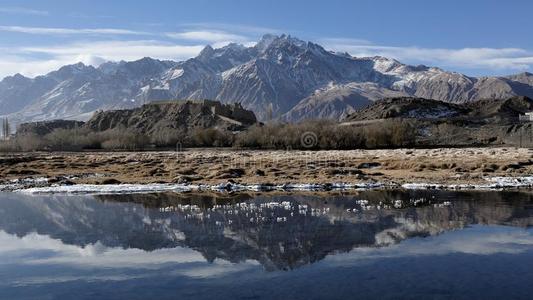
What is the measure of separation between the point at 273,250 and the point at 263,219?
22.6ft

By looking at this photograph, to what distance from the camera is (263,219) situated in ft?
88.5

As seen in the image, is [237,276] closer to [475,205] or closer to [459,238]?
[459,238]

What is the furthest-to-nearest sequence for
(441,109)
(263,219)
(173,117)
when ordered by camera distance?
(441,109) < (173,117) < (263,219)

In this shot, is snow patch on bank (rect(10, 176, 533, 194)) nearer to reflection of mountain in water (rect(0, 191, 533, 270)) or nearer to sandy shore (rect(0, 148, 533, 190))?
sandy shore (rect(0, 148, 533, 190))

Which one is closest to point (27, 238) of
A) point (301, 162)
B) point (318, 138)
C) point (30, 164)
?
point (301, 162)

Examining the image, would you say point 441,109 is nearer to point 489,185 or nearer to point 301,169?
point 301,169

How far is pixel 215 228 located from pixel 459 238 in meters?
10.1

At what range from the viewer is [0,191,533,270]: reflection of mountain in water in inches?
834

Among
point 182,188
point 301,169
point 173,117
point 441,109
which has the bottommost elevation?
point 182,188

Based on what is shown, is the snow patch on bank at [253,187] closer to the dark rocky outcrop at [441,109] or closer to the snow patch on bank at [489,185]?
the snow patch on bank at [489,185]

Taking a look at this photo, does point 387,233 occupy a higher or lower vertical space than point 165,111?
lower

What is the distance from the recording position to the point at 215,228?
81.2ft

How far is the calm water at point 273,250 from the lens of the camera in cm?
1545

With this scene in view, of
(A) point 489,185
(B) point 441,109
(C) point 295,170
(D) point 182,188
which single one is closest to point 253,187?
(D) point 182,188
